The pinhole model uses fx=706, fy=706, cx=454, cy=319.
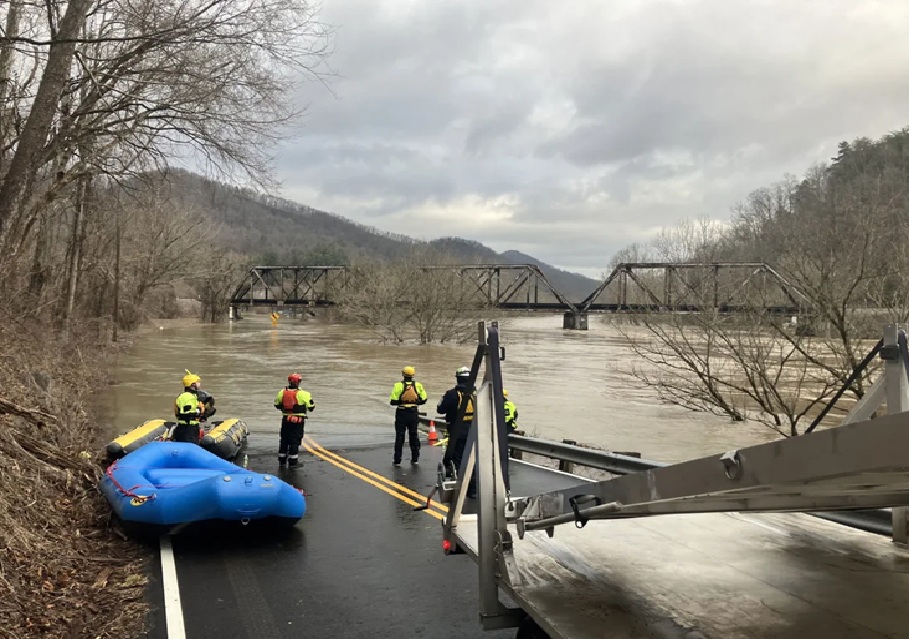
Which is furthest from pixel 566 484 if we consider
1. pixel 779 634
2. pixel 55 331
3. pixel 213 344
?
pixel 213 344

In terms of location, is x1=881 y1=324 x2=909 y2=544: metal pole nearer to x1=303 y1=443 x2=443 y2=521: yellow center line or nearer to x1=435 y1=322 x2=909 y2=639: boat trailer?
x1=435 y1=322 x2=909 y2=639: boat trailer

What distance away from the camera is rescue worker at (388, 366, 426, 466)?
11.9 metres

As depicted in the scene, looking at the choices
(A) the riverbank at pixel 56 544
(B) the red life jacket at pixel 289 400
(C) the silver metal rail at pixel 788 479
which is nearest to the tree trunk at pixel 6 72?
(A) the riverbank at pixel 56 544

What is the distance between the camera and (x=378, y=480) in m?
10.7

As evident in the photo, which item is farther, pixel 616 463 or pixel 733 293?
pixel 733 293

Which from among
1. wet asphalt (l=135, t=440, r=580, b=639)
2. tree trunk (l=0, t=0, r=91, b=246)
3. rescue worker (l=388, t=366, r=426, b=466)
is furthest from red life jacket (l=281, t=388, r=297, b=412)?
tree trunk (l=0, t=0, r=91, b=246)

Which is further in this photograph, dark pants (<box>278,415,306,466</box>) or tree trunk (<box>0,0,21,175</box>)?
tree trunk (<box>0,0,21,175</box>)

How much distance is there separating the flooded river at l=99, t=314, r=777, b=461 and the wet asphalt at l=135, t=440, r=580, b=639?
20.4ft

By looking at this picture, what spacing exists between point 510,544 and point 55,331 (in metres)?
25.8

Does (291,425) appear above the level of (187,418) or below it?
Result: below

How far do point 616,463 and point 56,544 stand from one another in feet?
20.9

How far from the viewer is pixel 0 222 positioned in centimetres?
1177

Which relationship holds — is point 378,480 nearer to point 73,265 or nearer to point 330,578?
point 330,578

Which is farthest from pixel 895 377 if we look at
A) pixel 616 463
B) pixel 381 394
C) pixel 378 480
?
pixel 381 394
